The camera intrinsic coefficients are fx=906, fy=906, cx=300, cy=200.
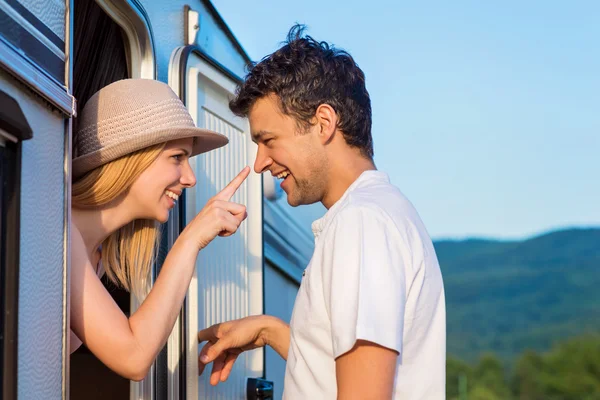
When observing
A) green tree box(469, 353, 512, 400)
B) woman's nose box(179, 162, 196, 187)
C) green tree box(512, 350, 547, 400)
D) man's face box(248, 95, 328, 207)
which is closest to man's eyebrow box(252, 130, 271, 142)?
man's face box(248, 95, 328, 207)

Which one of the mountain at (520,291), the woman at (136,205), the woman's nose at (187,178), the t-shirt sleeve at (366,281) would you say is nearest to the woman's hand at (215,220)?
the woman at (136,205)

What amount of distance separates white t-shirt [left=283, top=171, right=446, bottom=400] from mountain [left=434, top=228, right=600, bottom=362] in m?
46.8

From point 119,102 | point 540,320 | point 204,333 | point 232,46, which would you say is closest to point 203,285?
point 204,333

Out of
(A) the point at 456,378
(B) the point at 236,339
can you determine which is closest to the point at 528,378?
(A) the point at 456,378

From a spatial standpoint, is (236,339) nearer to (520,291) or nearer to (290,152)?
(290,152)

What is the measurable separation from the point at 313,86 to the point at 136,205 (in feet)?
2.09

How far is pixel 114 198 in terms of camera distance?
8.63 ft

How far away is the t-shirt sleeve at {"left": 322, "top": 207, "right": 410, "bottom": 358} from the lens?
6.03 feet

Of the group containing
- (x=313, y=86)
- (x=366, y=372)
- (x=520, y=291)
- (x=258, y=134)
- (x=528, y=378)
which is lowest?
(x=528, y=378)

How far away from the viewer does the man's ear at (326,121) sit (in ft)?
7.70

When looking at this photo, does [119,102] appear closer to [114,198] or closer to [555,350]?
[114,198]

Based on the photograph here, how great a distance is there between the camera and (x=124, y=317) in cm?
229

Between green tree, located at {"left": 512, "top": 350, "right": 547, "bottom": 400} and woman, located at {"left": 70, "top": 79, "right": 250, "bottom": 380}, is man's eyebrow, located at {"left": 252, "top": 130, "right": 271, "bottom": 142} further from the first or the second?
green tree, located at {"left": 512, "top": 350, "right": 547, "bottom": 400}

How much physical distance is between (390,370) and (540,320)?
187ft
